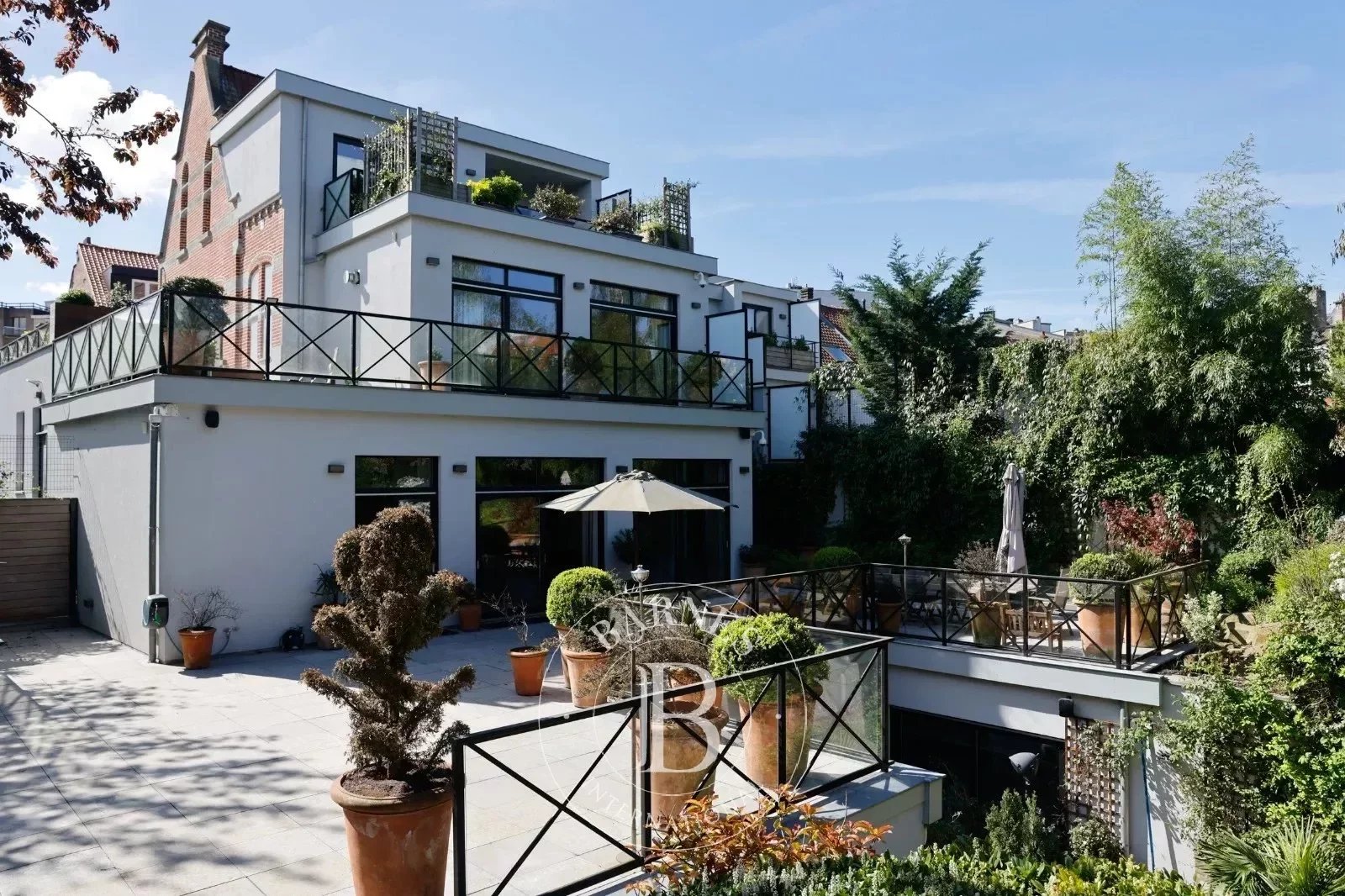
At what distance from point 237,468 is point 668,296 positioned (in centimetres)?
868

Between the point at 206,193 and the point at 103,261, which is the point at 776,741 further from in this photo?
the point at 103,261

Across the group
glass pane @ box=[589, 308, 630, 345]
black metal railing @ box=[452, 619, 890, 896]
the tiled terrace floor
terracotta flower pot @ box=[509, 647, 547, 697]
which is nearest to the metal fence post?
black metal railing @ box=[452, 619, 890, 896]

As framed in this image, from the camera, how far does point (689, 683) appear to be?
19.9ft

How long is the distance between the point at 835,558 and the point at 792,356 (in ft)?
35.1

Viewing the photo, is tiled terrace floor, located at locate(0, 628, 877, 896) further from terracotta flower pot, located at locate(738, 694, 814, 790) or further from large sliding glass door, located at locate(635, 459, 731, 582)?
large sliding glass door, located at locate(635, 459, 731, 582)

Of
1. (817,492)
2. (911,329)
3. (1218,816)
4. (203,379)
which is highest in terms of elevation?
(911,329)

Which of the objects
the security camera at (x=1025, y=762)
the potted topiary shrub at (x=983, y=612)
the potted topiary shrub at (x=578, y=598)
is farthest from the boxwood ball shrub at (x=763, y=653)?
the potted topiary shrub at (x=983, y=612)

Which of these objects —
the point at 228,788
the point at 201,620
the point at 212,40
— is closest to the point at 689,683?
the point at 228,788

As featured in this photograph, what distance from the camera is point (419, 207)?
13008 millimetres

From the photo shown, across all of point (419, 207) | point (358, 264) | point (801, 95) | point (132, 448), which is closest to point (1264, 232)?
point (801, 95)

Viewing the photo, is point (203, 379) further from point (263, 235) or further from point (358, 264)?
point (263, 235)

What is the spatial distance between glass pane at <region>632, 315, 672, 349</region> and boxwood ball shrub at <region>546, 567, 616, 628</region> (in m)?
7.88

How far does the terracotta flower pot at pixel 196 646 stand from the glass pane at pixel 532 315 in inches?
265

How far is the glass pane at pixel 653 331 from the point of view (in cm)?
1631
